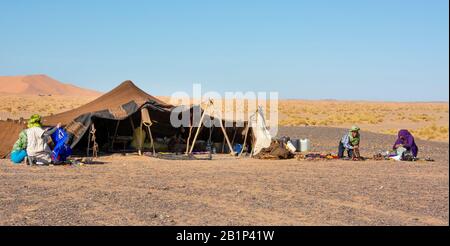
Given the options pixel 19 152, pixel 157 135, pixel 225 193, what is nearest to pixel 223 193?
pixel 225 193

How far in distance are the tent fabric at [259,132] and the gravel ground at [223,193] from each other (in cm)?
207

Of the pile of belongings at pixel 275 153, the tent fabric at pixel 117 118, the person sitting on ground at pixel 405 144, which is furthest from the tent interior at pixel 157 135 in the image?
the person sitting on ground at pixel 405 144

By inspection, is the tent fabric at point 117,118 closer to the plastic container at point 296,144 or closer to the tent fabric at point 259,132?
the tent fabric at point 259,132

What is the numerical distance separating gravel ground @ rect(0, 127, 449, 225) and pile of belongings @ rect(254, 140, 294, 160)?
122cm

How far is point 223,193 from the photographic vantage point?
10156 mm

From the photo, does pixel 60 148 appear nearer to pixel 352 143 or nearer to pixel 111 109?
pixel 111 109

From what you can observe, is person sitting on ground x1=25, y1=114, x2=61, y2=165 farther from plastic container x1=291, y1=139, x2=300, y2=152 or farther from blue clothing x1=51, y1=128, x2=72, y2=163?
plastic container x1=291, y1=139, x2=300, y2=152

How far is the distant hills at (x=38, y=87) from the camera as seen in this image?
14388 centimetres

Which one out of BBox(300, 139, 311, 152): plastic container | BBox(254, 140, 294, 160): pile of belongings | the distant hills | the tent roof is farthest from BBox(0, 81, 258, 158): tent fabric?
the distant hills

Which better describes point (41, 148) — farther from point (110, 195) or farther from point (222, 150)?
point (222, 150)

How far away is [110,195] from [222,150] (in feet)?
32.3

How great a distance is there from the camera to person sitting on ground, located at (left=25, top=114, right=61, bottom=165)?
13805 millimetres

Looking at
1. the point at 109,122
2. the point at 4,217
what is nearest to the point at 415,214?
the point at 4,217

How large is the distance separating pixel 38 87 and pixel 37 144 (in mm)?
144340
